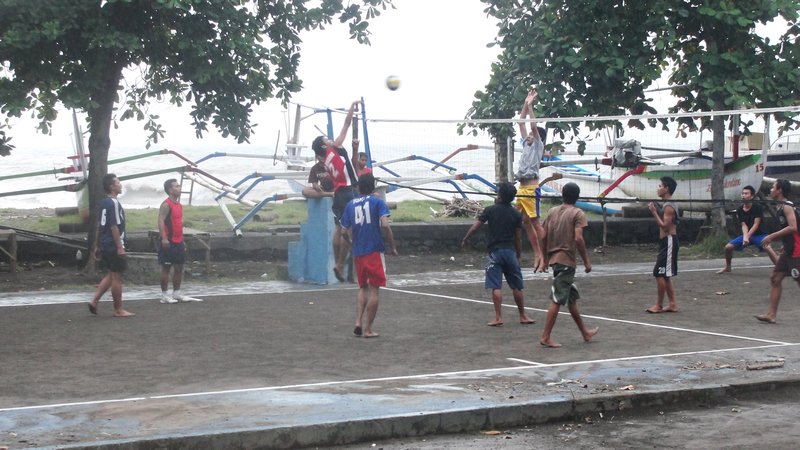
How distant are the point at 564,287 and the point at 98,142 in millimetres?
9334

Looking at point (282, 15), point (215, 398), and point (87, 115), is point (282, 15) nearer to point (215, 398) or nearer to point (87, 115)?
point (87, 115)

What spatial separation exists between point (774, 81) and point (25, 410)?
51.0 feet

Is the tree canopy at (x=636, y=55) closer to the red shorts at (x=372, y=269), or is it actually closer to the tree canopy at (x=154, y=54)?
the tree canopy at (x=154, y=54)

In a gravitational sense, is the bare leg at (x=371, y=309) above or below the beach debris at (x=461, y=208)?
below

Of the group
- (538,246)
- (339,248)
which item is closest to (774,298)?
(538,246)

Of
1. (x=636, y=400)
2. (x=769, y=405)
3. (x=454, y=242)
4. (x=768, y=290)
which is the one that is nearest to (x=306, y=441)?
(x=636, y=400)

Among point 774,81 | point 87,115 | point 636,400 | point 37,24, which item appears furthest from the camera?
point 774,81

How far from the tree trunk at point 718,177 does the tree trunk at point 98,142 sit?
1102 cm

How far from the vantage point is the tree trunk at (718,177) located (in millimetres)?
20266

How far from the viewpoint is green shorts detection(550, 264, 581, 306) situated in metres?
10.4

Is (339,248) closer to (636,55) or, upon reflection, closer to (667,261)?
(667,261)

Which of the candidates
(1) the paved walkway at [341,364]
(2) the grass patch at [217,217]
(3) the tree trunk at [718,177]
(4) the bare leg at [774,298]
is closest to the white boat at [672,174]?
(3) the tree trunk at [718,177]

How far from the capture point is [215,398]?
7914 millimetres

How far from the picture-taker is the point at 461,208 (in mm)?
22812
